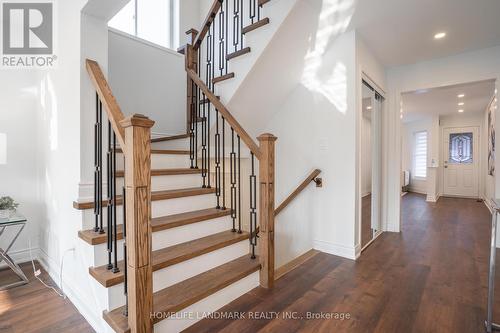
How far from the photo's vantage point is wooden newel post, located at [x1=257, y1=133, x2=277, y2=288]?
216 centimetres

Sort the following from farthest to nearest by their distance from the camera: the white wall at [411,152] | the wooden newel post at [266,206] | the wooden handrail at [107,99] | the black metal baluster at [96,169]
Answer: the white wall at [411,152] → the wooden newel post at [266,206] → the black metal baluster at [96,169] → the wooden handrail at [107,99]

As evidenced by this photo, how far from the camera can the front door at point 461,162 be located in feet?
24.1

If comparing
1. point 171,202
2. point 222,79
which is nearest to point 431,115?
point 222,79

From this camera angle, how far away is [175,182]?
2611mm

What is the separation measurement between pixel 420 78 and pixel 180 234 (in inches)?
157

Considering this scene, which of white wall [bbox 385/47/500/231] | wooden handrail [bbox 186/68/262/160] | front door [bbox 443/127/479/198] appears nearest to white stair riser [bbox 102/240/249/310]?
wooden handrail [bbox 186/68/262/160]

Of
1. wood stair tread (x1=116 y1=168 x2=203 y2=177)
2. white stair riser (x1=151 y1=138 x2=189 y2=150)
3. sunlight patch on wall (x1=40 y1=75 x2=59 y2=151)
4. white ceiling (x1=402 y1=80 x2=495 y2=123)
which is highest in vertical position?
white ceiling (x1=402 y1=80 x2=495 y2=123)

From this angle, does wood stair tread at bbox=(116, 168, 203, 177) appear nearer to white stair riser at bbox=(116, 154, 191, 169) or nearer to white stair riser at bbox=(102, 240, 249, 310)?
white stair riser at bbox=(116, 154, 191, 169)

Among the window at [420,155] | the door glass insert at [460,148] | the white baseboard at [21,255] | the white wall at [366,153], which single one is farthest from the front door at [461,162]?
the white baseboard at [21,255]

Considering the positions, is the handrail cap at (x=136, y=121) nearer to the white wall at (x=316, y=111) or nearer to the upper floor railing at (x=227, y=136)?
the upper floor railing at (x=227, y=136)

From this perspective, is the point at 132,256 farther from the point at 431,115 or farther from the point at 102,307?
the point at 431,115

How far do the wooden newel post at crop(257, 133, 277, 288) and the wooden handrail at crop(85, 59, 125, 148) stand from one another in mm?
1059

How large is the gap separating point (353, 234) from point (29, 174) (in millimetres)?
3646

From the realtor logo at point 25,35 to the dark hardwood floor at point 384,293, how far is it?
2.90 m
